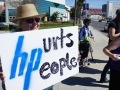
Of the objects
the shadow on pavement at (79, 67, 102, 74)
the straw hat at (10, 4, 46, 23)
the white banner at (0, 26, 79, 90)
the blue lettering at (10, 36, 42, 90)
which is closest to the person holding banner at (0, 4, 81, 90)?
the straw hat at (10, 4, 46, 23)

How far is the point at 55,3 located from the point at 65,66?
65206 mm

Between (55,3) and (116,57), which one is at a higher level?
(55,3)

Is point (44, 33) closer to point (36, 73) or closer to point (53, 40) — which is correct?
point (53, 40)

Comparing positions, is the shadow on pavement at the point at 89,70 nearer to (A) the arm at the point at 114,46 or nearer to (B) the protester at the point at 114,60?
(B) the protester at the point at 114,60

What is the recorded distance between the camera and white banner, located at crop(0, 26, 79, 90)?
195 cm

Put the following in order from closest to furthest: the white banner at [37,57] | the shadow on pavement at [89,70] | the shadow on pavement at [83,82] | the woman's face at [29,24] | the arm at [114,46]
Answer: the white banner at [37,57] < the woman's face at [29,24] < the arm at [114,46] < the shadow on pavement at [83,82] < the shadow on pavement at [89,70]

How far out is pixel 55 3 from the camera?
217 feet

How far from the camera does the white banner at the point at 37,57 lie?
1946 millimetres

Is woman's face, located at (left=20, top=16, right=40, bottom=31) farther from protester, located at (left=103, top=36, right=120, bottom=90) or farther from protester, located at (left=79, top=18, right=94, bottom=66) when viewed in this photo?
protester, located at (left=79, top=18, right=94, bottom=66)

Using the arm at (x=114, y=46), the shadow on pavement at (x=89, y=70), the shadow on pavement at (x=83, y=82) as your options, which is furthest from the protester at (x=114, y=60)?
the shadow on pavement at (x=89, y=70)

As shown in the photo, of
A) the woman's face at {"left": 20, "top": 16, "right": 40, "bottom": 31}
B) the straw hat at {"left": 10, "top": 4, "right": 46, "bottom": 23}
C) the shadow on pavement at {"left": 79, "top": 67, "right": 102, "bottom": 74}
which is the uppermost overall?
the straw hat at {"left": 10, "top": 4, "right": 46, "bottom": 23}

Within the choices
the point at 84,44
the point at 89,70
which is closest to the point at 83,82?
the point at 89,70

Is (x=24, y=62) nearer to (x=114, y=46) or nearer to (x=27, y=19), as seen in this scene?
(x=27, y=19)

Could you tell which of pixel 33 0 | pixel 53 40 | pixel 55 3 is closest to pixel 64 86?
pixel 53 40
